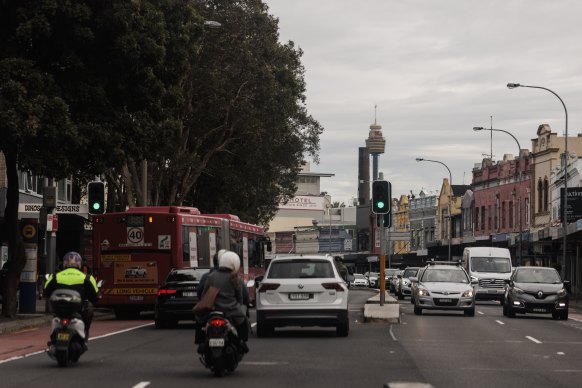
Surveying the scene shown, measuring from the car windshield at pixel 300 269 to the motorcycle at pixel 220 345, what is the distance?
27.7 feet

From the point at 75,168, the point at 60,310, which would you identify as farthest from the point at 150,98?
the point at 60,310

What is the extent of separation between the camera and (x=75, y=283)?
17.6 m

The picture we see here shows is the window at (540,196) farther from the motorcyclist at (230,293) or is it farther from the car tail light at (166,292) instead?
the motorcyclist at (230,293)

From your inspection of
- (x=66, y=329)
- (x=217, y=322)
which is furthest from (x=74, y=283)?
(x=217, y=322)

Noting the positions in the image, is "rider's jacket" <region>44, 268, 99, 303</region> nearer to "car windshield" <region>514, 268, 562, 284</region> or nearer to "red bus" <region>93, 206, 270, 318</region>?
"red bus" <region>93, 206, 270, 318</region>

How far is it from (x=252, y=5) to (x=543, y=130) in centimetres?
3869

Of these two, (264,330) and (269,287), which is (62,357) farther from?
(264,330)

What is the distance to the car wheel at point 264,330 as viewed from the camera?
24.2 meters

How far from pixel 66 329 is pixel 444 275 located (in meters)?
22.1

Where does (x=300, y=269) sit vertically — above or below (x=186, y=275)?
above

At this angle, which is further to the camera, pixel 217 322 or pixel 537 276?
pixel 537 276

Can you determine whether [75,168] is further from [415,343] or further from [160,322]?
[415,343]

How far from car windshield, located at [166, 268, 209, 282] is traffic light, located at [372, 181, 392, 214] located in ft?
17.0

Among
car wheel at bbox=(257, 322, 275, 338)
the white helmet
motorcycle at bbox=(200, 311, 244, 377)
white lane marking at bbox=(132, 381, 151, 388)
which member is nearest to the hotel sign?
car wheel at bbox=(257, 322, 275, 338)
